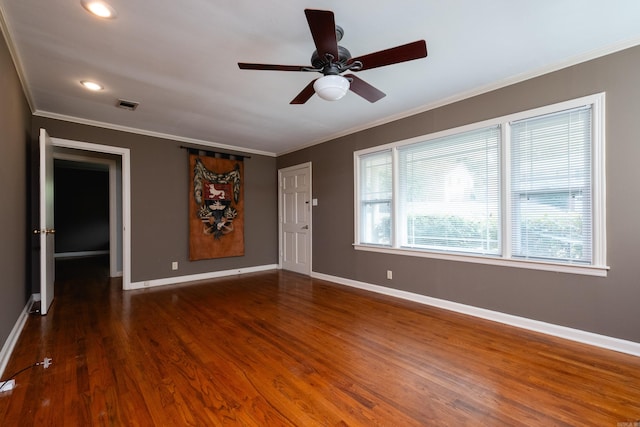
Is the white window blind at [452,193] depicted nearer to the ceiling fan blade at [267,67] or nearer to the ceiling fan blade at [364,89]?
the ceiling fan blade at [364,89]

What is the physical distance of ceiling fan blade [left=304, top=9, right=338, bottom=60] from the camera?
1512 mm

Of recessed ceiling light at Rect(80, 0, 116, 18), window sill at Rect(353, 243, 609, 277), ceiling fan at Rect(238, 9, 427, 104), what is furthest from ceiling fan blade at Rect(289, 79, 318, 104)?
window sill at Rect(353, 243, 609, 277)

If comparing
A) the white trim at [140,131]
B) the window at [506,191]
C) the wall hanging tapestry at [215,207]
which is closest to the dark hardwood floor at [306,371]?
the window at [506,191]

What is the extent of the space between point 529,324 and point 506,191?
129cm

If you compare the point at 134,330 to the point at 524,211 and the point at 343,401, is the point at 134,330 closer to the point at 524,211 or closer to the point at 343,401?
the point at 343,401

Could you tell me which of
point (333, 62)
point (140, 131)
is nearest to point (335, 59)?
point (333, 62)

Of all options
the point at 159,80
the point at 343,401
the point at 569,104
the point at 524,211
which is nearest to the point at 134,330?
the point at 343,401

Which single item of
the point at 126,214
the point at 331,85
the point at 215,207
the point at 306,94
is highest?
the point at 306,94

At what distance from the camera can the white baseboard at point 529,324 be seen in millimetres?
2332

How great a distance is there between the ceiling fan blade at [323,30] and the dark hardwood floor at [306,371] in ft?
7.04

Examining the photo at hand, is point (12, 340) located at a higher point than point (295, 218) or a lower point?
lower

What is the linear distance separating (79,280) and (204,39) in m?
4.95

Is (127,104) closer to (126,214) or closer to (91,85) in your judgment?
(91,85)

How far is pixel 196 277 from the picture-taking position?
4965 millimetres
